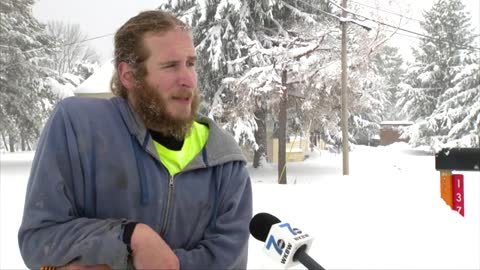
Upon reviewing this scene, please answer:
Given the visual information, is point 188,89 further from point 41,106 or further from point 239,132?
point 41,106

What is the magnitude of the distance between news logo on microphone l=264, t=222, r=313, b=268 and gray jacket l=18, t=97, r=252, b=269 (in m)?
0.28

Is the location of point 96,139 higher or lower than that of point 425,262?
higher

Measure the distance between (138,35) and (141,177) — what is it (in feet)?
1.44

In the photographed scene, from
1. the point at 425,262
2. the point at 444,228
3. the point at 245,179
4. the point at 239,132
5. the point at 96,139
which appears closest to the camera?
the point at 96,139

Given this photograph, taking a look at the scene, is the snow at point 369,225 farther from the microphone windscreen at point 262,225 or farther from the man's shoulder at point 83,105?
the man's shoulder at point 83,105

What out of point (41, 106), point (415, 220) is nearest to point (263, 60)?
point (41, 106)

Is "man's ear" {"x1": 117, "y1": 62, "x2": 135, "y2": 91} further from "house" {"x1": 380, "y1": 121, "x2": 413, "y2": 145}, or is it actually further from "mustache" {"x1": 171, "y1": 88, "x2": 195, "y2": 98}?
"house" {"x1": 380, "y1": 121, "x2": 413, "y2": 145}

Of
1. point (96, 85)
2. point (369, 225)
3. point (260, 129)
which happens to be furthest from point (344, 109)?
point (96, 85)

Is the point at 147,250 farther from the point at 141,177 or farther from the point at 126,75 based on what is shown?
the point at 126,75

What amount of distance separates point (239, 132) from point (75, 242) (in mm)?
20377

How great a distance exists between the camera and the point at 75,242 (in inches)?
51.9

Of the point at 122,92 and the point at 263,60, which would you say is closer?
the point at 122,92

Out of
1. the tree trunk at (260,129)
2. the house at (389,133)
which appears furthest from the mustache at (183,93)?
the house at (389,133)

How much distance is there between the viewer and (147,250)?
1.31m
